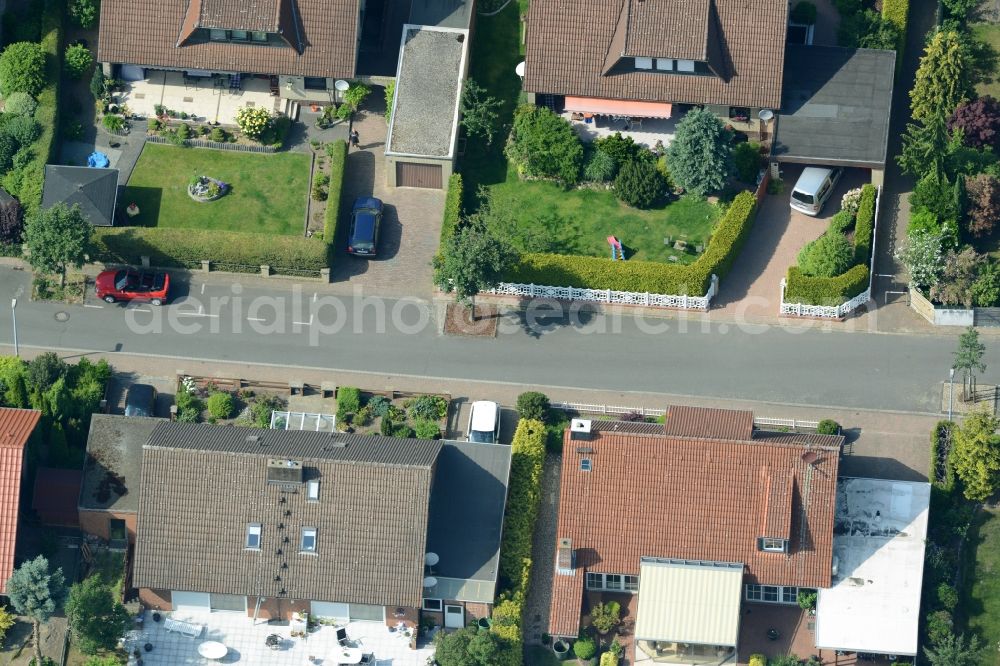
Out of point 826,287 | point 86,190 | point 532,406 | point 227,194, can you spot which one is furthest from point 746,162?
point 86,190

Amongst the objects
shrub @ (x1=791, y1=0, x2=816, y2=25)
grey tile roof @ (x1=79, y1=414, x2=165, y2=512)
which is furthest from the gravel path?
shrub @ (x1=791, y1=0, x2=816, y2=25)

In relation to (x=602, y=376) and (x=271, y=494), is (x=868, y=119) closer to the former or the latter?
(x=602, y=376)

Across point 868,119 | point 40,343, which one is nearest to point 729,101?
point 868,119

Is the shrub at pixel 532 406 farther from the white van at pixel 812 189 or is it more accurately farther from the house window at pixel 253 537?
the white van at pixel 812 189

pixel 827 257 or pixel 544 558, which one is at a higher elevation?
pixel 827 257

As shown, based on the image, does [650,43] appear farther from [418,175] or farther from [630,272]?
[418,175]
